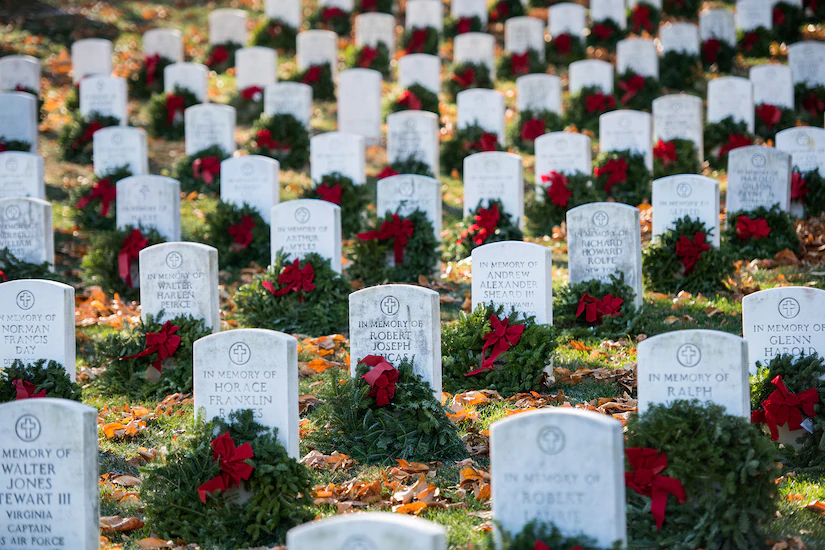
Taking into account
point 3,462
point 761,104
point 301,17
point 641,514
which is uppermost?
point 301,17

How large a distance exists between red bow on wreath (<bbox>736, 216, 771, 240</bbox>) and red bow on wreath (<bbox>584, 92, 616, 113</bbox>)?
5082 mm

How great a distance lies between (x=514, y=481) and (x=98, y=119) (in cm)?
1151

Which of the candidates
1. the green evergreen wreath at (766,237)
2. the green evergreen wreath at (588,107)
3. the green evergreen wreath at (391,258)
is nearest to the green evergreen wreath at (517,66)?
the green evergreen wreath at (588,107)

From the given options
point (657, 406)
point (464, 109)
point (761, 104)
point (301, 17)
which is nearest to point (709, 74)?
point (761, 104)

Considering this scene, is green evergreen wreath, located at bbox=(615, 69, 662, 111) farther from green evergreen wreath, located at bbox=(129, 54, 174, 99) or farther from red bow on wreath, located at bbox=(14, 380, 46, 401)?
red bow on wreath, located at bbox=(14, 380, 46, 401)

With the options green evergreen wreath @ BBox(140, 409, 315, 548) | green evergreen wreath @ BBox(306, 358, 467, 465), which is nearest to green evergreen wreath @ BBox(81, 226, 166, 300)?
green evergreen wreath @ BBox(306, 358, 467, 465)

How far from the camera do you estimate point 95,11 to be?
71.0ft

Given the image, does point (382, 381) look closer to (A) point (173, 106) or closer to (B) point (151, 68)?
(A) point (173, 106)

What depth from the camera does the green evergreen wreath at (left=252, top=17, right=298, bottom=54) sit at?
20.0 m

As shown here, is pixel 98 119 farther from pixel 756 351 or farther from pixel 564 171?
pixel 756 351

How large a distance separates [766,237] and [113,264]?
691cm

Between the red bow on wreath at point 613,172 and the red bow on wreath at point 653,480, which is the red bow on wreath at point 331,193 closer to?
the red bow on wreath at point 613,172

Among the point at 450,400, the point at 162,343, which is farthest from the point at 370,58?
the point at 450,400

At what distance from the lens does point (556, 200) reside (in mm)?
12219
